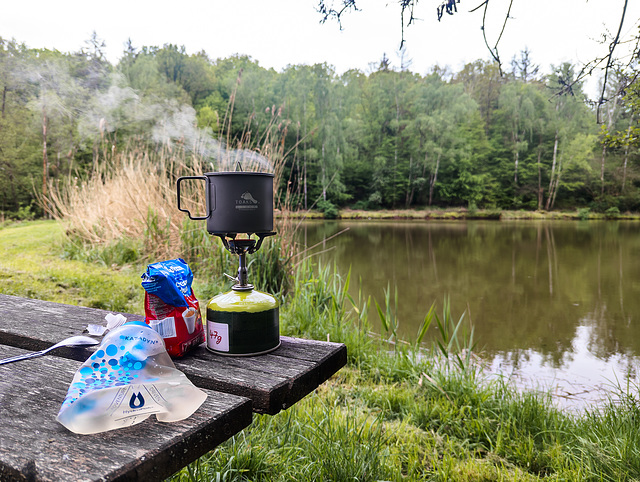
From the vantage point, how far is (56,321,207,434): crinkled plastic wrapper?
596mm

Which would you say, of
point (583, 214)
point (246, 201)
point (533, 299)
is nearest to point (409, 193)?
point (583, 214)

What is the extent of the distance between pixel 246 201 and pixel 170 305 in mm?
263

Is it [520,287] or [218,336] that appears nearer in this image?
[218,336]

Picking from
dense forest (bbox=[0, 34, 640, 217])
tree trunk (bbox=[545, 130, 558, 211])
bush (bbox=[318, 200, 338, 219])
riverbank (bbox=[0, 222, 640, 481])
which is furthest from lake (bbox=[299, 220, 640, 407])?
tree trunk (bbox=[545, 130, 558, 211])

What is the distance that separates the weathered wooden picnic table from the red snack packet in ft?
0.14

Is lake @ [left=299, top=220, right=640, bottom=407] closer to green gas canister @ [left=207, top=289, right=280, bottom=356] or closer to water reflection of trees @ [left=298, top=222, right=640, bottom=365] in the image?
water reflection of trees @ [left=298, top=222, right=640, bottom=365]

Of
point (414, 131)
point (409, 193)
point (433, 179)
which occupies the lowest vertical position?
point (409, 193)

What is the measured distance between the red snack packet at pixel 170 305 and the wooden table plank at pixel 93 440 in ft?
0.60

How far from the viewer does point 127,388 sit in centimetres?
64

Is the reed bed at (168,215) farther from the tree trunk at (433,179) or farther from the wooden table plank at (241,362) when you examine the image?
the tree trunk at (433,179)

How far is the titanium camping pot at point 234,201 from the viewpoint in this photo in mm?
949

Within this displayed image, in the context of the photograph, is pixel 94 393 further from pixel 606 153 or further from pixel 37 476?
pixel 606 153

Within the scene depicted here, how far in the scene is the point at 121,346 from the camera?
0.69 meters

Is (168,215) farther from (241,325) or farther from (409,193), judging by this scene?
(409,193)
